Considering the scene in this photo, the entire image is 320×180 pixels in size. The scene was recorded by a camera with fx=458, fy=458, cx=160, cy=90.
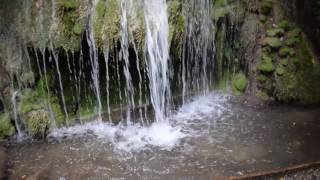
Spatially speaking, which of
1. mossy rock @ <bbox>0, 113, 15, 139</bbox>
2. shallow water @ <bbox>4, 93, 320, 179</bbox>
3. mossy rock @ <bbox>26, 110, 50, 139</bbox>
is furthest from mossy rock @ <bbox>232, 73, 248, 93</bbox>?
mossy rock @ <bbox>0, 113, 15, 139</bbox>

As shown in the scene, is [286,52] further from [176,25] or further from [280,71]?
[176,25]

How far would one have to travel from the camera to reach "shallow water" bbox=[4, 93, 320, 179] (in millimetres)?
5676

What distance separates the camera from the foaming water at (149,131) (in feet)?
20.6

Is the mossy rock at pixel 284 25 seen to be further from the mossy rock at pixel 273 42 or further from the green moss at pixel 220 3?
the green moss at pixel 220 3

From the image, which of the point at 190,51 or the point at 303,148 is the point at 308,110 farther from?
the point at 190,51

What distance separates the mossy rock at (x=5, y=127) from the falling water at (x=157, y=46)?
6.96 ft

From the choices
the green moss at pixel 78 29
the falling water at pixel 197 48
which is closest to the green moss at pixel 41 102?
the green moss at pixel 78 29

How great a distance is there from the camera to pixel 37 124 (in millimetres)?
6418

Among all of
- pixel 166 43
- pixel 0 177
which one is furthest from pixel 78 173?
pixel 166 43

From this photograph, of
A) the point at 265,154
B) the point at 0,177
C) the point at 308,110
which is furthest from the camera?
the point at 308,110

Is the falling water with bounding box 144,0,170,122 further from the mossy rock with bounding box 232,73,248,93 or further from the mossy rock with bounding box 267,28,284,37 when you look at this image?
the mossy rock with bounding box 267,28,284,37

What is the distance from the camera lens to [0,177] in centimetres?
544

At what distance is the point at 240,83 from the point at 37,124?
3.47 meters

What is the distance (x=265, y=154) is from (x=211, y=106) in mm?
1609
